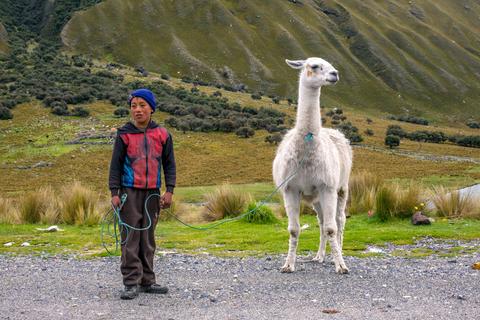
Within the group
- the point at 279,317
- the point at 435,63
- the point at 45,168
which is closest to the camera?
the point at 279,317

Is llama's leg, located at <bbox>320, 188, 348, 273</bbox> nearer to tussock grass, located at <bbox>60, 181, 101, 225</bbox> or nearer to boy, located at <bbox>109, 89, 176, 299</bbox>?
boy, located at <bbox>109, 89, 176, 299</bbox>

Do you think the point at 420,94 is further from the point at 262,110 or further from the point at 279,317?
the point at 279,317

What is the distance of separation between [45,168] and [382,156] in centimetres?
1975

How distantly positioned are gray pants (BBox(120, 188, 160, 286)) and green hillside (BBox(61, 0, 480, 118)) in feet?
319

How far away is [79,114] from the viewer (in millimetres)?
42312

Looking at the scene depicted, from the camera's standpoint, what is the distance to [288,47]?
119 m

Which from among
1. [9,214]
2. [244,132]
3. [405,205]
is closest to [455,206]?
[405,205]

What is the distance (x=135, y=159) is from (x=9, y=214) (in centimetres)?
954

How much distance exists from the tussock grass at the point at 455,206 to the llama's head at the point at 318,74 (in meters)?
6.96

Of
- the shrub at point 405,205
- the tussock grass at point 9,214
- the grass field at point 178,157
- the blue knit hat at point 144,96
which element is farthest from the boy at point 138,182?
the grass field at point 178,157

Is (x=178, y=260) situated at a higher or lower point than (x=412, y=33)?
lower

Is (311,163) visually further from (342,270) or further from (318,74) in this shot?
(342,270)

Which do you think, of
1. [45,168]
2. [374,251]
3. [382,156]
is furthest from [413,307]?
[382,156]

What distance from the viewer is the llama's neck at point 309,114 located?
8195 mm
